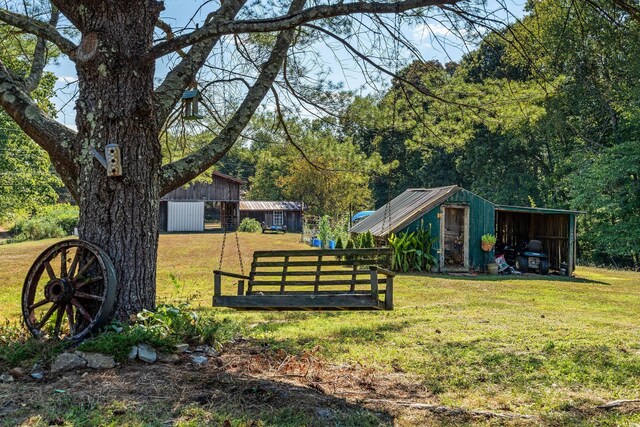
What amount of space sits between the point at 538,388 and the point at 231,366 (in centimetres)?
238

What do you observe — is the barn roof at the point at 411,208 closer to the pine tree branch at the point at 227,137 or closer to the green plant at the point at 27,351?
the pine tree branch at the point at 227,137

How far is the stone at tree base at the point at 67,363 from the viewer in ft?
11.6

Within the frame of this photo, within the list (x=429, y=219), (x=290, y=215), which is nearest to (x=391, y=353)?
(x=429, y=219)

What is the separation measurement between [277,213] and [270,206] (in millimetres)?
1338

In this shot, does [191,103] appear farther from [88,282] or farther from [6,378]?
[6,378]

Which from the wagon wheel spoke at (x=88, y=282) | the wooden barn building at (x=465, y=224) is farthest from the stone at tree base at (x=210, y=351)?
the wooden barn building at (x=465, y=224)

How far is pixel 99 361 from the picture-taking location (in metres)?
3.62

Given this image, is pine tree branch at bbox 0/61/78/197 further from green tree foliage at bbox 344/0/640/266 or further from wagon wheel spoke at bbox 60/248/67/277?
green tree foliage at bbox 344/0/640/266

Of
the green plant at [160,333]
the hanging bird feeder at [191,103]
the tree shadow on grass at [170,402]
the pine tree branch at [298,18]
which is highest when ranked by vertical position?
the pine tree branch at [298,18]

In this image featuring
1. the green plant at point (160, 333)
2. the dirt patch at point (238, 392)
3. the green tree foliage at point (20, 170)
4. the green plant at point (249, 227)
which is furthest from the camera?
the green plant at point (249, 227)

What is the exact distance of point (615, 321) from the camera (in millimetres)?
6734

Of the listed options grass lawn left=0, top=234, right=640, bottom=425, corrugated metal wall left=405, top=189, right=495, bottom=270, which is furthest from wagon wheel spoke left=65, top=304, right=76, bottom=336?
corrugated metal wall left=405, top=189, right=495, bottom=270

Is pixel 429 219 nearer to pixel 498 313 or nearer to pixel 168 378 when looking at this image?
pixel 498 313

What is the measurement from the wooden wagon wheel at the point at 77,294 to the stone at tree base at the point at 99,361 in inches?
10.9
